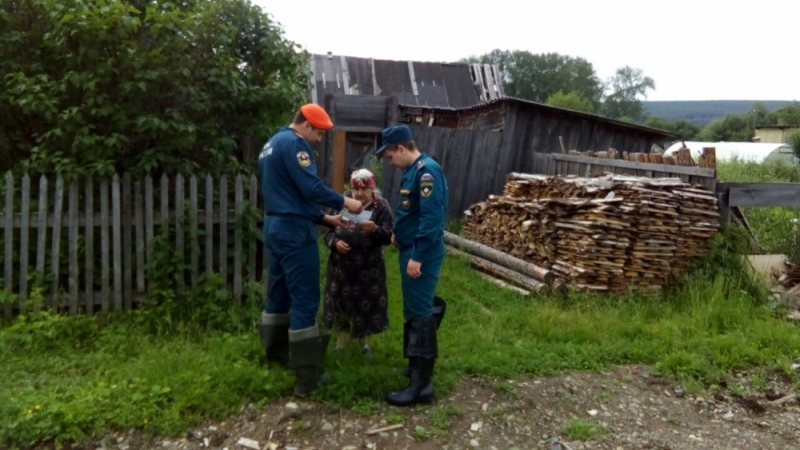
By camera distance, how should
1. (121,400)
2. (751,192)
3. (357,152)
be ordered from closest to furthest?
(121,400) → (751,192) → (357,152)

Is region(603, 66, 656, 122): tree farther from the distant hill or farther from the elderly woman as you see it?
the elderly woman

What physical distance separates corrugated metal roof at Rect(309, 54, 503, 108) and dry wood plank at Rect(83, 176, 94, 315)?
15.2 m

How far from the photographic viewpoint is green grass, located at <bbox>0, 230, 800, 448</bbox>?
164 inches

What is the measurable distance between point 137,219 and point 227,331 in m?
1.27

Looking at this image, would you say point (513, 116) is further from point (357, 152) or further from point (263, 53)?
point (263, 53)

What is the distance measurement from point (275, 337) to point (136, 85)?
248 centimetres

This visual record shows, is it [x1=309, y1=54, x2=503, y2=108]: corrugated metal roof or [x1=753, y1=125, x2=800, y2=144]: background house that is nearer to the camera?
[x1=309, y1=54, x2=503, y2=108]: corrugated metal roof

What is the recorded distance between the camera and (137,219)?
18.6 ft

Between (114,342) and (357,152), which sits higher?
(357,152)

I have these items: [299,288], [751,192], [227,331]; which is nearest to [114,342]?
[227,331]

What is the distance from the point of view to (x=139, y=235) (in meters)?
5.68

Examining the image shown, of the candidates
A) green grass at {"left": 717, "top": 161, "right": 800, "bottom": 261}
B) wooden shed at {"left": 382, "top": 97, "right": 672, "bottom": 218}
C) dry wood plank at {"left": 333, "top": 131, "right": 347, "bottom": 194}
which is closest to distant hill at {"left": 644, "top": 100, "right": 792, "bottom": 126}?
wooden shed at {"left": 382, "top": 97, "right": 672, "bottom": 218}

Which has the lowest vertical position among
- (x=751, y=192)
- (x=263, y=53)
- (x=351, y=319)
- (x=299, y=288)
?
(x=351, y=319)

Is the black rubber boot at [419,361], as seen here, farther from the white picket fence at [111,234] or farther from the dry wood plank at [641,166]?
the dry wood plank at [641,166]
